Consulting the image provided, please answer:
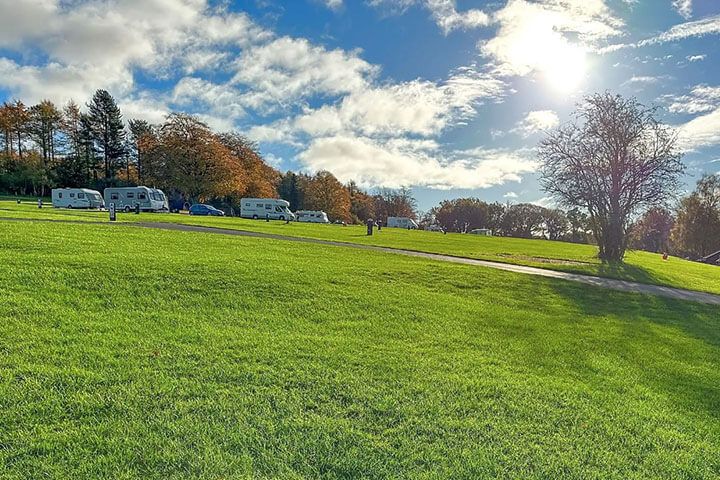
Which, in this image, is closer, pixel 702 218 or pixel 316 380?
pixel 316 380

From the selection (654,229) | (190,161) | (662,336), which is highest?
(190,161)

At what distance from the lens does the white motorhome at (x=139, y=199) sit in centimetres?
3881

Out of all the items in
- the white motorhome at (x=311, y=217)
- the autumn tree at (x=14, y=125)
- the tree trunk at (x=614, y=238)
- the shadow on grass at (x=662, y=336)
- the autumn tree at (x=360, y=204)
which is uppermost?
the autumn tree at (x=14, y=125)

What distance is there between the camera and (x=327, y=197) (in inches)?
2761

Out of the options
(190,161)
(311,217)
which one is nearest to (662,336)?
(311,217)

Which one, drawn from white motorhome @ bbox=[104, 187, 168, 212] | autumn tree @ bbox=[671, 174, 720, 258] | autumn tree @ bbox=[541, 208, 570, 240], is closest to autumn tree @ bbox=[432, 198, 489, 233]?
autumn tree @ bbox=[541, 208, 570, 240]

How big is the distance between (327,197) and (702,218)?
178ft

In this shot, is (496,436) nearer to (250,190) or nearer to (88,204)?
(88,204)

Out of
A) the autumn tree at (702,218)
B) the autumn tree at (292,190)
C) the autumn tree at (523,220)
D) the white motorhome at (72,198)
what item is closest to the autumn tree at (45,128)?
the white motorhome at (72,198)

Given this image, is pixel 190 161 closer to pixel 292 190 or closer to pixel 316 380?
pixel 292 190

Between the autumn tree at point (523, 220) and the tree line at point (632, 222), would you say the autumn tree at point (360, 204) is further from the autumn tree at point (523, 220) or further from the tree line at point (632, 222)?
the autumn tree at point (523, 220)

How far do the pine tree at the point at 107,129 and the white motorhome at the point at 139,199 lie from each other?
A: 31599 mm

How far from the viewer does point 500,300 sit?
9445 millimetres

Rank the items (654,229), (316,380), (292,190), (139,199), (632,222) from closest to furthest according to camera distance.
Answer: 1. (316,380)
2. (632,222)
3. (139,199)
4. (654,229)
5. (292,190)
